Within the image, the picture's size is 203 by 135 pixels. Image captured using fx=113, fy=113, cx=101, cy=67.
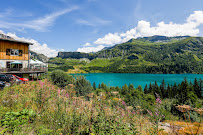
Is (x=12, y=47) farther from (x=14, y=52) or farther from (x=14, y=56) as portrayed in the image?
(x=14, y=56)

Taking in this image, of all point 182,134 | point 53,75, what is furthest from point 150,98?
point 182,134

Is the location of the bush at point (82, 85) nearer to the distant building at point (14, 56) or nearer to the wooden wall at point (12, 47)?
the distant building at point (14, 56)

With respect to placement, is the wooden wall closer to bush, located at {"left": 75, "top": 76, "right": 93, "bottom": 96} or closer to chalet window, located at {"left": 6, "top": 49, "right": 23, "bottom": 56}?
chalet window, located at {"left": 6, "top": 49, "right": 23, "bottom": 56}

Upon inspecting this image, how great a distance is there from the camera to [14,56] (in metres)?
25.2

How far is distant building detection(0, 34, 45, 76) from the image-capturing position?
23203 mm

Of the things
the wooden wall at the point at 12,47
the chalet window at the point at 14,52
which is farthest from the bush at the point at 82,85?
the chalet window at the point at 14,52

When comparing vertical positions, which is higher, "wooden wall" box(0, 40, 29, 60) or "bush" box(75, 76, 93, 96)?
"wooden wall" box(0, 40, 29, 60)

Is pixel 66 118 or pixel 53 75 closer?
pixel 66 118

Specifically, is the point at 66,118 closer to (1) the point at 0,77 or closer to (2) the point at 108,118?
(2) the point at 108,118

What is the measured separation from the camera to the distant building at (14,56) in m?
23.2

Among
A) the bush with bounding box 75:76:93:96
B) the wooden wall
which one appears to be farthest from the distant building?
the bush with bounding box 75:76:93:96

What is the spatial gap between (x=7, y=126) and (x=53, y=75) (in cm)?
2450

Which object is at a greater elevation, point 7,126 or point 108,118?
point 108,118

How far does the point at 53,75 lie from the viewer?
26.8 m
